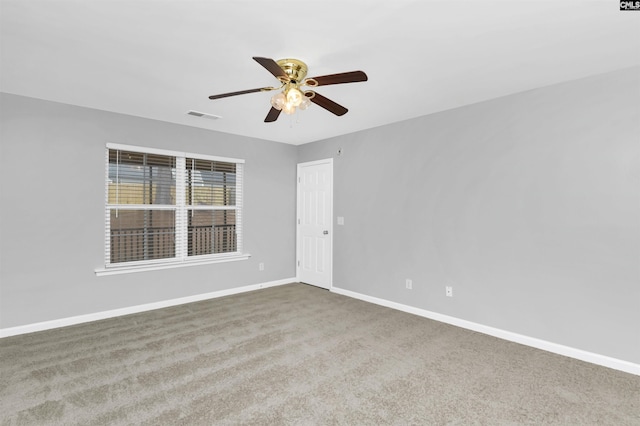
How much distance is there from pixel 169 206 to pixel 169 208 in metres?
0.03

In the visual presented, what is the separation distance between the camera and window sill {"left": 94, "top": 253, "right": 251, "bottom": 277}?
3.78 m

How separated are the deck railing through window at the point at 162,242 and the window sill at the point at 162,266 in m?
0.13

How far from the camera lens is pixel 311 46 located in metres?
2.27

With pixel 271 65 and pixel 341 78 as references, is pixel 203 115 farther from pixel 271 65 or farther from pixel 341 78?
pixel 341 78

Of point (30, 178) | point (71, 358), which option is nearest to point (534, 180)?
point (71, 358)

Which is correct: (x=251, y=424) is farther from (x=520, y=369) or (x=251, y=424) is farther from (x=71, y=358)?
(x=520, y=369)

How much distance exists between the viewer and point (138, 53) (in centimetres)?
240

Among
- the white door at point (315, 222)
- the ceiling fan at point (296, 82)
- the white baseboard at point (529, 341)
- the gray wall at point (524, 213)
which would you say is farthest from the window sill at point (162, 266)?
the ceiling fan at point (296, 82)

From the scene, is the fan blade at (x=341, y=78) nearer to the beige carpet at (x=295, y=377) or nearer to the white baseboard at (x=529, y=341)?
the beige carpet at (x=295, y=377)

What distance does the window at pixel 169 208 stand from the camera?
3941mm

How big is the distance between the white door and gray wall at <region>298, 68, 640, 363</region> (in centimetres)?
89

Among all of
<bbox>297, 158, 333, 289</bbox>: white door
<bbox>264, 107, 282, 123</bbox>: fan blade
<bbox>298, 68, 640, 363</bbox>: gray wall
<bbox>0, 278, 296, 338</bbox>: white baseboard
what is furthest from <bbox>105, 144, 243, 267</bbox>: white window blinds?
<bbox>298, 68, 640, 363</bbox>: gray wall

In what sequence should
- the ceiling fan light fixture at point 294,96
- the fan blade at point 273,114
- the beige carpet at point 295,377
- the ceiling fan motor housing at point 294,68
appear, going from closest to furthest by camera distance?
the beige carpet at point 295,377 < the ceiling fan light fixture at point 294,96 < the ceiling fan motor housing at point 294,68 < the fan blade at point 273,114

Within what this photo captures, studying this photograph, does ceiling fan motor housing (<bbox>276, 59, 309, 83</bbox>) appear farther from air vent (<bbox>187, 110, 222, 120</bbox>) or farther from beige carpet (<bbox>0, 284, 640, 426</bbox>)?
beige carpet (<bbox>0, 284, 640, 426</bbox>)
